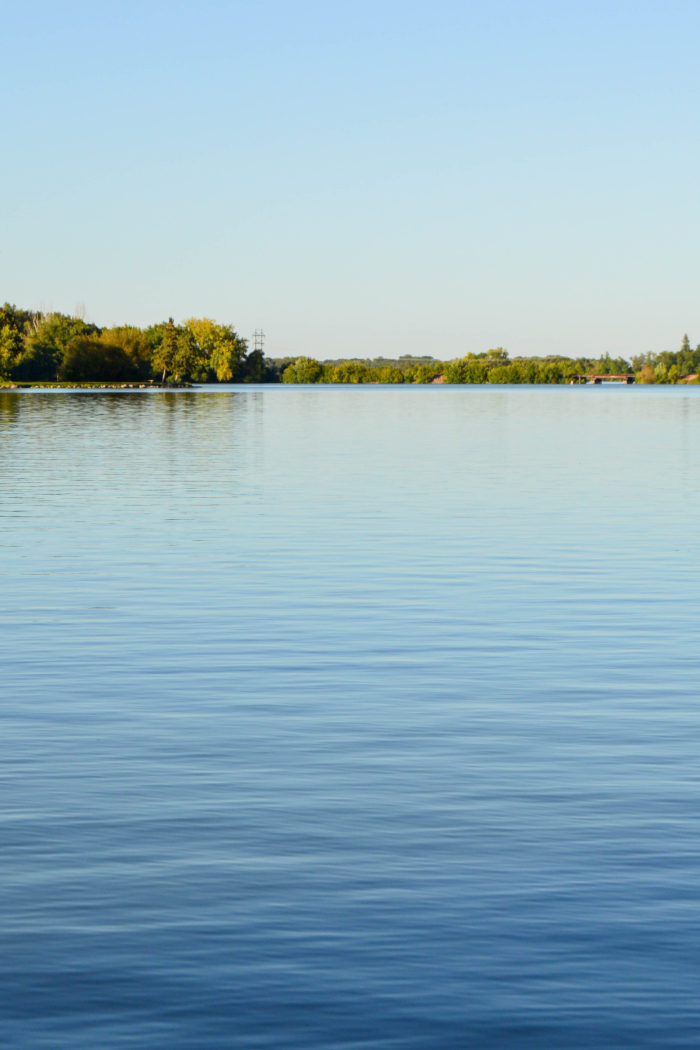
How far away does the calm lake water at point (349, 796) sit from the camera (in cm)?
758

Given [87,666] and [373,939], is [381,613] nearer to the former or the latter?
[87,666]

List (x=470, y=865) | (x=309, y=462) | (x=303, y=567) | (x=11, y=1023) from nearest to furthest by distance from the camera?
(x=11, y=1023), (x=470, y=865), (x=303, y=567), (x=309, y=462)

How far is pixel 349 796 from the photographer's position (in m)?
11.3

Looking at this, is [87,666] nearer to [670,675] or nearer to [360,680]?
[360,680]

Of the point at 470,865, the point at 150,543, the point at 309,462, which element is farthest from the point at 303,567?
the point at 309,462

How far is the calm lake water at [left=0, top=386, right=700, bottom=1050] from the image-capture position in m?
7.58

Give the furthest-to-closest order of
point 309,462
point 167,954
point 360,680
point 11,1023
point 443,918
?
point 309,462
point 360,680
point 443,918
point 167,954
point 11,1023

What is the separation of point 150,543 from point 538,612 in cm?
1140

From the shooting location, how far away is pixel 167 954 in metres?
8.09

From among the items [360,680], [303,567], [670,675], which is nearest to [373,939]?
[360,680]

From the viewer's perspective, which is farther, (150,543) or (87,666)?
(150,543)

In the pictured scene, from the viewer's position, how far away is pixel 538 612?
69.1 feet

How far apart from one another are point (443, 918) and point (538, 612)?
41.6ft

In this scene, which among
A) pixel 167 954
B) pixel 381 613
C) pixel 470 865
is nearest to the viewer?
pixel 167 954
